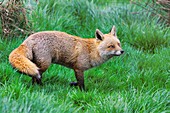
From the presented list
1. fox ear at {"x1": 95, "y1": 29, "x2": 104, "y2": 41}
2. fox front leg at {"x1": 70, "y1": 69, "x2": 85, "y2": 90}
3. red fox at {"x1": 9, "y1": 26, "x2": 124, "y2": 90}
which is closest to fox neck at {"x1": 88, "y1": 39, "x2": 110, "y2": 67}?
red fox at {"x1": 9, "y1": 26, "x2": 124, "y2": 90}

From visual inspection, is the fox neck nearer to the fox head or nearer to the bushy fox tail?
the fox head

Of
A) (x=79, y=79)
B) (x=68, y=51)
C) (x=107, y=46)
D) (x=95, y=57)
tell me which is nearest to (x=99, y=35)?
(x=107, y=46)

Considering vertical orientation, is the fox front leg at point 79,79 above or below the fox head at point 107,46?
below

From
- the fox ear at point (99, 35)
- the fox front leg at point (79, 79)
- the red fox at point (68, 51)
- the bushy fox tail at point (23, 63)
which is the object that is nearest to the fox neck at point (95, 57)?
the red fox at point (68, 51)

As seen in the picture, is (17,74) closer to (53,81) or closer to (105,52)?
(53,81)

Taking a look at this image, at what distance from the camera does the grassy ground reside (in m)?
4.97

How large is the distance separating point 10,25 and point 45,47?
5.27ft

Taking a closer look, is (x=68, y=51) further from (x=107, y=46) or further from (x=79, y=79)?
(x=107, y=46)

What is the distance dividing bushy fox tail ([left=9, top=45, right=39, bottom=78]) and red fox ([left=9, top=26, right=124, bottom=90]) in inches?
0.5

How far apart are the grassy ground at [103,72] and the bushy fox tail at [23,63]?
0.63 feet

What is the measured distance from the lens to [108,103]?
500cm

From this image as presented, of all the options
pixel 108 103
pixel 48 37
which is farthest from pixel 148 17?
pixel 108 103

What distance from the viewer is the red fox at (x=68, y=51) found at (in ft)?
20.1

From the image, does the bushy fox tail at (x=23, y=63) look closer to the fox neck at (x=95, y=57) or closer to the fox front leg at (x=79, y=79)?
the fox front leg at (x=79, y=79)
